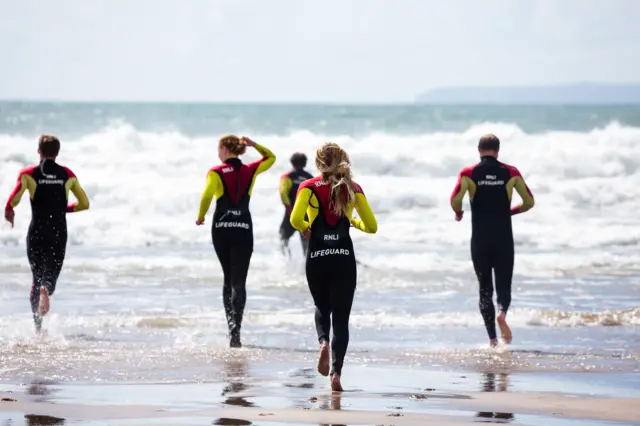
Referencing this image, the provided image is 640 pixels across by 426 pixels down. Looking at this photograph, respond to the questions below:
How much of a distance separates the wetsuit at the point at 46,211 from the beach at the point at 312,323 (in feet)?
1.92

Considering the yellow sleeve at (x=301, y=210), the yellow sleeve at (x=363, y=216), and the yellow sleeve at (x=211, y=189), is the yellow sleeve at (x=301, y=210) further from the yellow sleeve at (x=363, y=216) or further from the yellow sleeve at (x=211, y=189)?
the yellow sleeve at (x=211, y=189)

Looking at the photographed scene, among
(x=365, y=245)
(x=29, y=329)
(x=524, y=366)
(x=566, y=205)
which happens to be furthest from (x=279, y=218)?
(x=524, y=366)

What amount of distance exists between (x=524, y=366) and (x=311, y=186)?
2538 mm

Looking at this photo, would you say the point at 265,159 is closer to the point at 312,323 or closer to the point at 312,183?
the point at 312,323

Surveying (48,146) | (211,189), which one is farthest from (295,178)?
(211,189)

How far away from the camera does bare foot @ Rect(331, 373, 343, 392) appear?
744 centimetres

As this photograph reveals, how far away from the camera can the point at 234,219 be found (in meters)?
9.80

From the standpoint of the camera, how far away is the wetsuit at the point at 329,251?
7.30 metres

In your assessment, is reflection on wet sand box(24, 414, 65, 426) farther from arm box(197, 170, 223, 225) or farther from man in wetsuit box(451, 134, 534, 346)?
man in wetsuit box(451, 134, 534, 346)

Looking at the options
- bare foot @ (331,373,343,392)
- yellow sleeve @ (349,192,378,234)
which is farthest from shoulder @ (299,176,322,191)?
bare foot @ (331,373,343,392)

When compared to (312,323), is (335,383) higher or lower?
lower

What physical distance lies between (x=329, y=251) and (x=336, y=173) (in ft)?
1.56

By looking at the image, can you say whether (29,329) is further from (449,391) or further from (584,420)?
(584,420)

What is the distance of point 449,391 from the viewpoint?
24.7 feet
